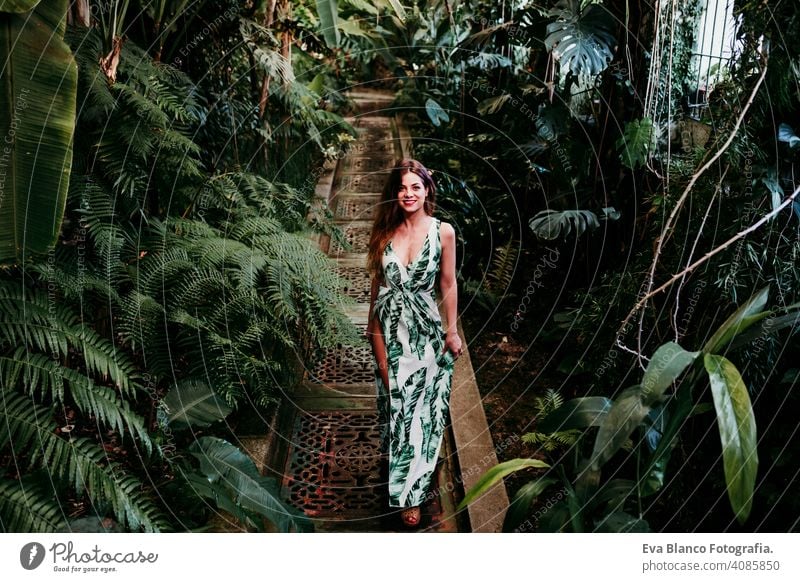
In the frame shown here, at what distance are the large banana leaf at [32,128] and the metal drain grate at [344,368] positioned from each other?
169cm

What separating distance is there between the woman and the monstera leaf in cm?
104

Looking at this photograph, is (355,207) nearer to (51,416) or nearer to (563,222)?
(563,222)

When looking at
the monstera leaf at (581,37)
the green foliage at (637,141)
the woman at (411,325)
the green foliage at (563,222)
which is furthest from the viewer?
the green foliage at (563,222)

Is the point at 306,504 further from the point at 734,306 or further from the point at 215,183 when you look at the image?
the point at 734,306

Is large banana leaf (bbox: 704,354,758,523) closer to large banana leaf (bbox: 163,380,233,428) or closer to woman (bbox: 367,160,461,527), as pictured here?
woman (bbox: 367,160,461,527)

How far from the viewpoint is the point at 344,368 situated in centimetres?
352

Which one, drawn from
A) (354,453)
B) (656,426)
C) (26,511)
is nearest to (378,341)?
(354,453)

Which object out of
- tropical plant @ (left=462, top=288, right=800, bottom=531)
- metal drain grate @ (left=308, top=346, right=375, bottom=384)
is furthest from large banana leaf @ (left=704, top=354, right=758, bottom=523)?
metal drain grate @ (left=308, top=346, right=375, bottom=384)

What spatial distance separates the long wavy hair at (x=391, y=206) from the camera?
89.0 inches

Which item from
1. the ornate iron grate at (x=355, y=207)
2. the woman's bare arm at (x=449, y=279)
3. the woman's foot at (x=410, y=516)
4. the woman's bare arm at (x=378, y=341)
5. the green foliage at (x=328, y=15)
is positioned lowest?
the woman's foot at (x=410, y=516)

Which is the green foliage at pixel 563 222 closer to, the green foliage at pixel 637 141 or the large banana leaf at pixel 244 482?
the green foliage at pixel 637 141

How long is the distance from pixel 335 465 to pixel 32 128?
5.37 ft

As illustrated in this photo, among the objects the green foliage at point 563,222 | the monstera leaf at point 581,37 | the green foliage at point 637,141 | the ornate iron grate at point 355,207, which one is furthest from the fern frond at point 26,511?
the ornate iron grate at point 355,207
